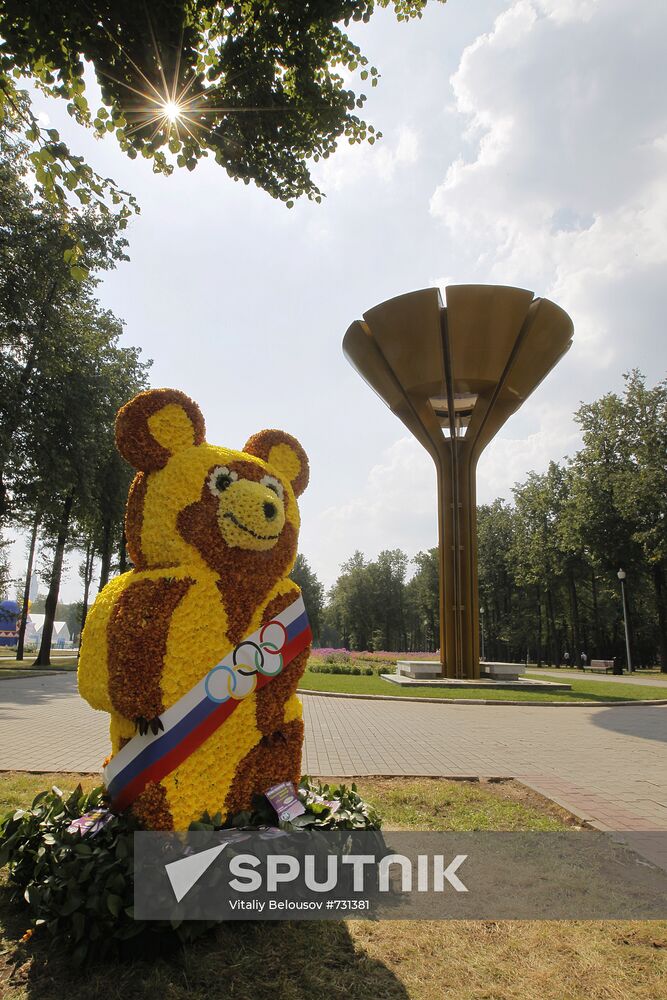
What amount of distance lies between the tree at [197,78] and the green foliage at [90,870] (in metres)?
3.95

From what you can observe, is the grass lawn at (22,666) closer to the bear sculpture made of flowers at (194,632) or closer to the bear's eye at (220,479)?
the bear sculpture made of flowers at (194,632)

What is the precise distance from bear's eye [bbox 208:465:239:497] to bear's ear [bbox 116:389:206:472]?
296 mm

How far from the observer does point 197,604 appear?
3504 mm

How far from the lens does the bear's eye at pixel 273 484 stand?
391 cm

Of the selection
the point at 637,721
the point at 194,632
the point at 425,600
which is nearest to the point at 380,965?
the point at 194,632

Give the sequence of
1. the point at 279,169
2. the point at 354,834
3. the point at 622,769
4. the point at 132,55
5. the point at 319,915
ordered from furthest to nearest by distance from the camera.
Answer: the point at 622,769 → the point at 279,169 → the point at 132,55 → the point at 354,834 → the point at 319,915

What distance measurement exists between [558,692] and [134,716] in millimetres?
15234

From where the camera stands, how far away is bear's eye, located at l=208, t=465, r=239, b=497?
12.0ft

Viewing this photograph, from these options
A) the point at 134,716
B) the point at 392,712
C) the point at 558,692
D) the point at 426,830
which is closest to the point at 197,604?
the point at 134,716

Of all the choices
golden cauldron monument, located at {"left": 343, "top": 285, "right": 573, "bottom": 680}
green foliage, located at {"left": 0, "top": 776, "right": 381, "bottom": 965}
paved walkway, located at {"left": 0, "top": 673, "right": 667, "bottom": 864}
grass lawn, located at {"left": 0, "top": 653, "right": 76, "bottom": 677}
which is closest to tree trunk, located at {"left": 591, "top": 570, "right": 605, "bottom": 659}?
golden cauldron monument, located at {"left": 343, "top": 285, "right": 573, "bottom": 680}

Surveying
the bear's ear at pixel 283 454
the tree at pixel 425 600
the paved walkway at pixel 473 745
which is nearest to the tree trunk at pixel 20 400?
the paved walkway at pixel 473 745

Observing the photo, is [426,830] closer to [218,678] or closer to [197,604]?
[218,678]

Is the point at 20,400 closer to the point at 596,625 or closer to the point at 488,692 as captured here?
the point at 488,692

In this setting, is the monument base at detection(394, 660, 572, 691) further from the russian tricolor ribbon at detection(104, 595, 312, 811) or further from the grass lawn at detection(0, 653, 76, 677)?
the russian tricolor ribbon at detection(104, 595, 312, 811)
